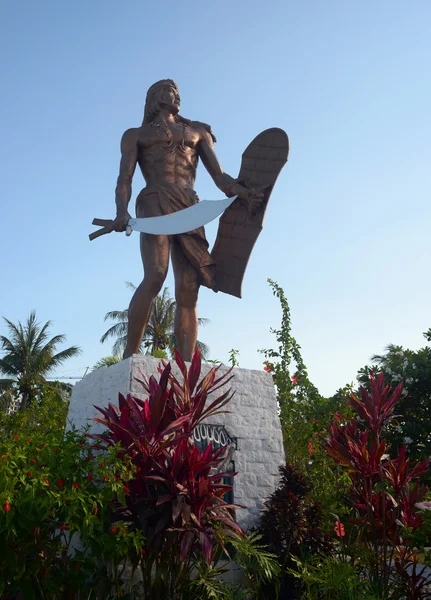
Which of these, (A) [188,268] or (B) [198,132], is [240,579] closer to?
(A) [188,268]

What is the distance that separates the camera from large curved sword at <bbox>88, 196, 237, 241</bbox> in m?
4.56

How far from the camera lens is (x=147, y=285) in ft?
15.1

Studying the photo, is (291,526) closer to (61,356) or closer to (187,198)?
(187,198)

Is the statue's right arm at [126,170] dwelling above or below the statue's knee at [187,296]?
above

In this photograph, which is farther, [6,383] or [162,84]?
[6,383]

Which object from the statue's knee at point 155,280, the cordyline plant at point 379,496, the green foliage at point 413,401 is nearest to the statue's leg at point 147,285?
the statue's knee at point 155,280

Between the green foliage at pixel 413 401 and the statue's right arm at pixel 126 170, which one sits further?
the green foliage at pixel 413 401

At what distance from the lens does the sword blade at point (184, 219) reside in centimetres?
457

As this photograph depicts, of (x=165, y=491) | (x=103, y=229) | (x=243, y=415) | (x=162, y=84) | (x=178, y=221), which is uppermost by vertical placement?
(x=162, y=84)

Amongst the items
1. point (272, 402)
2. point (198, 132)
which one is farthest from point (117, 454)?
point (198, 132)

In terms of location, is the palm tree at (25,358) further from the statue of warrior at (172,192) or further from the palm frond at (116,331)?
the statue of warrior at (172,192)

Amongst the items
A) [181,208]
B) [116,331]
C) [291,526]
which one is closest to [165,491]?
[291,526]

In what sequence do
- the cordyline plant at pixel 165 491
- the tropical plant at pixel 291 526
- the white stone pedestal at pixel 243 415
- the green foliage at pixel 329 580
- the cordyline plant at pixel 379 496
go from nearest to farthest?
the cordyline plant at pixel 165 491, the green foliage at pixel 329 580, the cordyline plant at pixel 379 496, the tropical plant at pixel 291 526, the white stone pedestal at pixel 243 415

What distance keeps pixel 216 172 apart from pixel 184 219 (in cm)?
72
